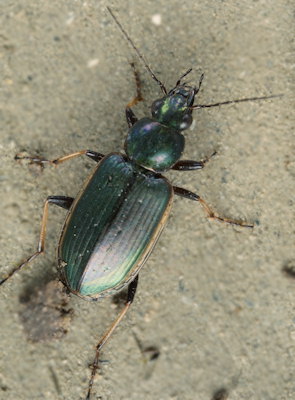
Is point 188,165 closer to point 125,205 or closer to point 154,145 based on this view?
point 154,145

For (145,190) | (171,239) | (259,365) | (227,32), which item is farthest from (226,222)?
(227,32)

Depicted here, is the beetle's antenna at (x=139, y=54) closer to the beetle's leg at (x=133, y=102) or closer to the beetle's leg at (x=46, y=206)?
the beetle's leg at (x=133, y=102)

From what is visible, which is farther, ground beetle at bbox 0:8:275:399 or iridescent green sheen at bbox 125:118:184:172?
iridescent green sheen at bbox 125:118:184:172

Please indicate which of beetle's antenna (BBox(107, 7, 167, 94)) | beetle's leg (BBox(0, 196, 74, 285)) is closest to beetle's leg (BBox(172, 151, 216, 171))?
beetle's antenna (BBox(107, 7, 167, 94))

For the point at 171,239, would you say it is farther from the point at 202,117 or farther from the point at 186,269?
the point at 202,117

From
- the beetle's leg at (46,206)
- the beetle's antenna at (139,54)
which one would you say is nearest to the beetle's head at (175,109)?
the beetle's antenna at (139,54)

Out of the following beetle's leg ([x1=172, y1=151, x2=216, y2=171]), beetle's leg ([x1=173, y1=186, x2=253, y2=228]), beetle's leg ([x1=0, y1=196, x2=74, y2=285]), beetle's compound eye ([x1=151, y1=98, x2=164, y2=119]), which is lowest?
beetle's leg ([x1=173, y1=186, x2=253, y2=228])

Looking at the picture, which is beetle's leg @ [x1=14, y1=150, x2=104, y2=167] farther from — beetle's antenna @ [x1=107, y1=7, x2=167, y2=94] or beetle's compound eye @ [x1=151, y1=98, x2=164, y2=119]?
beetle's antenna @ [x1=107, y1=7, x2=167, y2=94]
